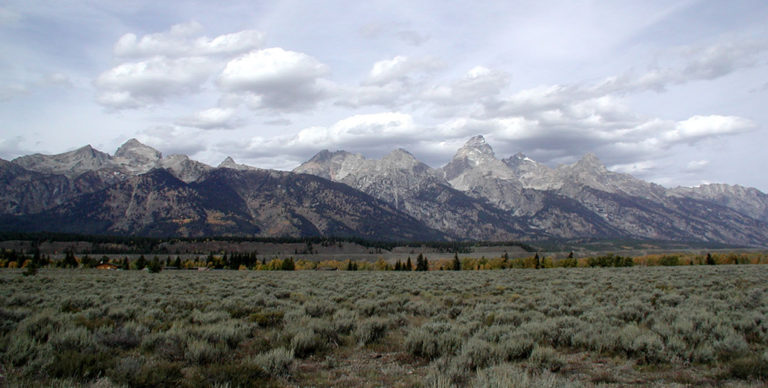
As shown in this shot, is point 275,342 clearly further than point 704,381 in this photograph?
Yes

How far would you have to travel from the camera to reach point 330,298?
18.7 m

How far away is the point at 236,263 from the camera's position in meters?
102

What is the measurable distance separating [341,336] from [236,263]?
327 ft

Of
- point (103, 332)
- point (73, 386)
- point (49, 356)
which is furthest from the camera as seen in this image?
point (103, 332)

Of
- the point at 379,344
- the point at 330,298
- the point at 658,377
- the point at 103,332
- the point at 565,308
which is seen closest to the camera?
the point at 658,377

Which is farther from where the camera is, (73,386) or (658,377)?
(658,377)

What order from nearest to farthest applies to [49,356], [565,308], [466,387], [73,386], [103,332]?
[73,386], [466,387], [49,356], [103,332], [565,308]

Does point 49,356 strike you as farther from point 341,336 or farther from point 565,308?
point 565,308

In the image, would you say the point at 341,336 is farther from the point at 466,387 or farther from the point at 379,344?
the point at 466,387

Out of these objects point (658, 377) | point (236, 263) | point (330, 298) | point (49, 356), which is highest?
point (49, 356)

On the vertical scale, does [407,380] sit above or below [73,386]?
below

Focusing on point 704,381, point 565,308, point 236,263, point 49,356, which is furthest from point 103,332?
point 236,263

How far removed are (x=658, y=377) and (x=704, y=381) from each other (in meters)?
0.69

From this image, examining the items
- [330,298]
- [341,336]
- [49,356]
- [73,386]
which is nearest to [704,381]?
[341,336]
